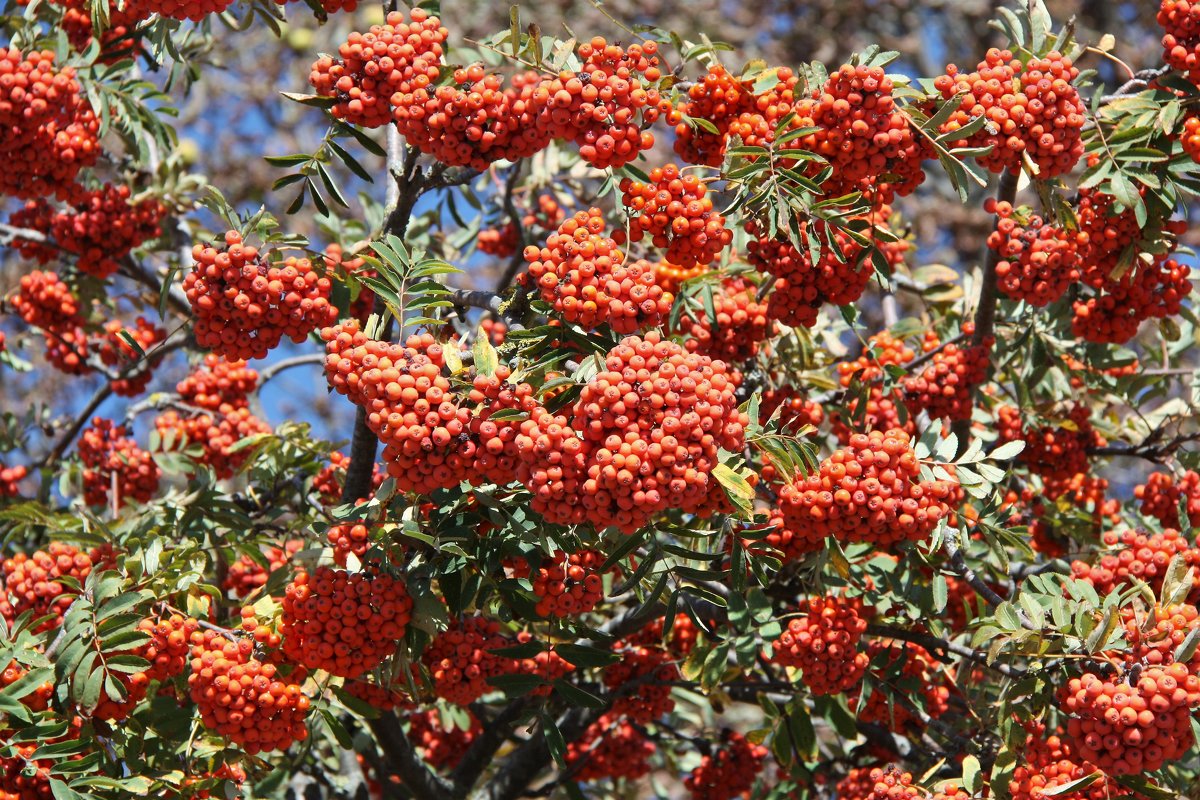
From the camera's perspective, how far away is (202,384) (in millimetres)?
5648

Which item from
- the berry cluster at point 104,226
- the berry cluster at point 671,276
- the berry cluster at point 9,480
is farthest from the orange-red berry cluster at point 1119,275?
the berry cluster at point 9,480

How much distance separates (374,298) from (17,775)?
1.95 m

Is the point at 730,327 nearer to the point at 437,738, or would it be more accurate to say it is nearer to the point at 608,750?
the point at 608,750

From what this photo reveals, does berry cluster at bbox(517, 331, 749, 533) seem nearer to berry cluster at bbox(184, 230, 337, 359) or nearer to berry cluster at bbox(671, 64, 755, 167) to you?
berry cluster at bbox(184, 230, 337, 359)

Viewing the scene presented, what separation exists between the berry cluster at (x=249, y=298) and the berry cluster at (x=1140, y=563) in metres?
2.67

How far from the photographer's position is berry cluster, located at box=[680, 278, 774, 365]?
455cm

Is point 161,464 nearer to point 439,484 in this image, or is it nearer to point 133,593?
point 133,593

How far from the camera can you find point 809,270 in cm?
413

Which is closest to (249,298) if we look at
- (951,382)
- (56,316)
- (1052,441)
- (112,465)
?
(112,465)

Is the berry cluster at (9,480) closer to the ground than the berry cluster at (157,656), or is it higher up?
higher up

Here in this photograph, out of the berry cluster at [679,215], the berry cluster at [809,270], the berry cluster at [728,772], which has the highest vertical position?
the berry cluster at [679,215]

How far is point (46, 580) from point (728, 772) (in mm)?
2859

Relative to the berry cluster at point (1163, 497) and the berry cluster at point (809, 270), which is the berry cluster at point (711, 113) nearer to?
the berry cluster at point (809, 270)

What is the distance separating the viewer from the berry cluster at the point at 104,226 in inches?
218
